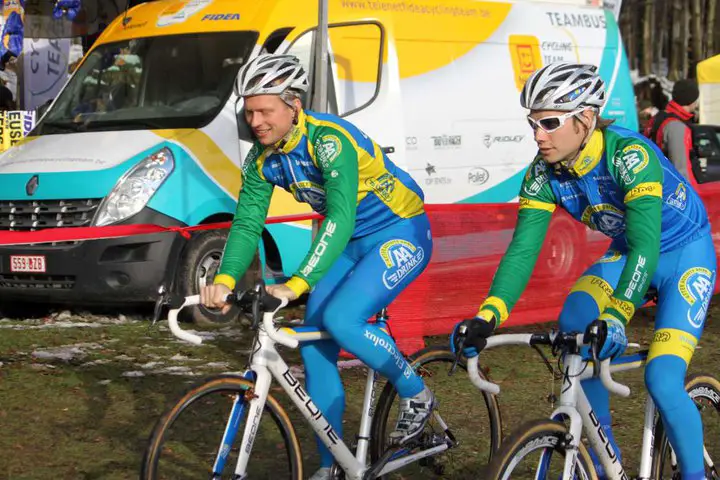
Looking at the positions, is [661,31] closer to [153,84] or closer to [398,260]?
[153,84]

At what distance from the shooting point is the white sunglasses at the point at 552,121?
462cm

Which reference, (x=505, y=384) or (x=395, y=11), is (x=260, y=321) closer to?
(x=505, y=384)

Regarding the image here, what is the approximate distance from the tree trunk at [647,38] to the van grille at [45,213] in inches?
879

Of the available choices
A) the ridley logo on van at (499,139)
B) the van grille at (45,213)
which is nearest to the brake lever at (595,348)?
the van grille at (45,213)

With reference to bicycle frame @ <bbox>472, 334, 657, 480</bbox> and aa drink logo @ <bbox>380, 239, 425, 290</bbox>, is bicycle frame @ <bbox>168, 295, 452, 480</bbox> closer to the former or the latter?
aa drink logo @ <bbox>380, 239, 425, 290</bbox>

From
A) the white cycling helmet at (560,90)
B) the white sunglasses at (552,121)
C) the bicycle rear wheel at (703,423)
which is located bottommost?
the bicycle rear wheel at (703,423)

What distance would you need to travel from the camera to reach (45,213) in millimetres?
9688

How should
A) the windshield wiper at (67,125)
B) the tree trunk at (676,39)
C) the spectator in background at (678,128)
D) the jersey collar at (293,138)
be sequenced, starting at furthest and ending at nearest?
the tree trunk at (676,39) < the spectator in background at (678,128) < the windshield wiper at (67,125) < the jersey collar at (293,138)

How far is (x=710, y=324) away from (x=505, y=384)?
3.00 metres

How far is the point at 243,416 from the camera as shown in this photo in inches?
182

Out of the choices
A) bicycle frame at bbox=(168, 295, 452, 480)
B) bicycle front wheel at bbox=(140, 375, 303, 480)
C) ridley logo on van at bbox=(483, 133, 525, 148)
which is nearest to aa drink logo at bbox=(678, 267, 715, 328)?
bicycle frame at bbox=(168, 295, 452, 480)

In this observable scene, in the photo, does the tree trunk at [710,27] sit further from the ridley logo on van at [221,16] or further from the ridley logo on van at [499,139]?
the ridley logo on van at [221,16]

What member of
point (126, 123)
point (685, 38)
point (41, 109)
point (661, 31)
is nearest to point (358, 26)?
point (126, 123)

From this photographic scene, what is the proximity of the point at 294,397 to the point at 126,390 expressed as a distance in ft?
9.62
